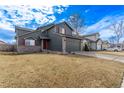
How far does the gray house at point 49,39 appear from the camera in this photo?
14.7ft

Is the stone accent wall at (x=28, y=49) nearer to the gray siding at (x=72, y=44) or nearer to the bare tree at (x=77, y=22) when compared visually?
the gray siding at (x=72, y=44)

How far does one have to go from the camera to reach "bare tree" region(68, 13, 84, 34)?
3892 millimetres

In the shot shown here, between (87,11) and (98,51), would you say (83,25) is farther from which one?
(98,51)

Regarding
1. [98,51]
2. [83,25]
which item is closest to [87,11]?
[83,25]

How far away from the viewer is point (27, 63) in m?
3.63

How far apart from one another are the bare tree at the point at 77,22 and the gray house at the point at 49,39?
0.33 meters

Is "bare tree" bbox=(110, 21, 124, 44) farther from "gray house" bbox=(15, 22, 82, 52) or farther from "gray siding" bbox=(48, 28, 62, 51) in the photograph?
"gray siding" bbox=(48, 28, 62, 51)

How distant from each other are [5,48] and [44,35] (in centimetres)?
180

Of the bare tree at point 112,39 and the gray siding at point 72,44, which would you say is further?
the gray siding at point 72,44

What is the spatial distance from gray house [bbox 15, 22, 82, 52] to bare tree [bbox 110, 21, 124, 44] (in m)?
1.27

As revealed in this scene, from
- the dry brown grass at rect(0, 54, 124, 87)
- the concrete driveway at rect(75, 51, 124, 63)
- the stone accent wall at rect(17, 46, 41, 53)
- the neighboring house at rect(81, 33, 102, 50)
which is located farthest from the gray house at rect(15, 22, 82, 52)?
the dry brown grass at rect(0, 54, 124, 87)

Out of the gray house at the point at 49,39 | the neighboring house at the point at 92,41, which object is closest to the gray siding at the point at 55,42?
the gray house at the point at 49,39
